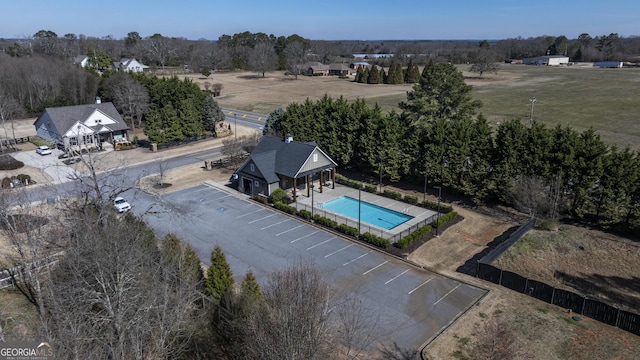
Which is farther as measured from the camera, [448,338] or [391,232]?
[391,232]

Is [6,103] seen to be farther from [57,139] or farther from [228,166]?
[228,166]

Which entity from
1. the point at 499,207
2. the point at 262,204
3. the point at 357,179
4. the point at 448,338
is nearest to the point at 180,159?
the point at 262,204

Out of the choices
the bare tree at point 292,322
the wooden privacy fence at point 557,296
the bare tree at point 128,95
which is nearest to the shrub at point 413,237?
the wooden privacy fence at point 557,296

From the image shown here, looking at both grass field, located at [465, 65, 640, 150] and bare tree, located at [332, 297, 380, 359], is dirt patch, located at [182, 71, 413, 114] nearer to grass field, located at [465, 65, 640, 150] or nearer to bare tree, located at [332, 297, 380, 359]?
grass field, located at [465, 65, 640, 150]

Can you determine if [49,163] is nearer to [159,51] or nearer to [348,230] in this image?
[348,230]

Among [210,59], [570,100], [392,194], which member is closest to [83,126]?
[392,194]

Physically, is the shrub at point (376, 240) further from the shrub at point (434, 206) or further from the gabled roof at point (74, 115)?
the gabled roof at point (74, 115)
